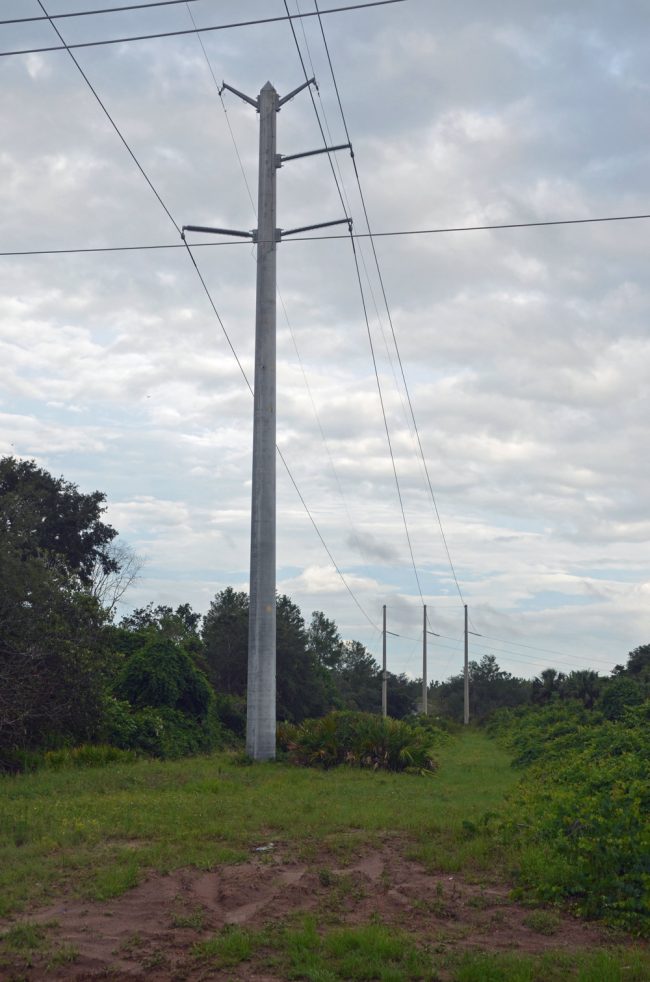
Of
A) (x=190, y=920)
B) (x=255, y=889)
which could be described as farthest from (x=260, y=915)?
(x=255, y=889)

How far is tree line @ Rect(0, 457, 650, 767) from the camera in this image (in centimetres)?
1927

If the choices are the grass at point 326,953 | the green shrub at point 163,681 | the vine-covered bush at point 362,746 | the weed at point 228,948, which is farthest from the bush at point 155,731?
the grass at point 326,953

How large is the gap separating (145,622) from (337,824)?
35.9m

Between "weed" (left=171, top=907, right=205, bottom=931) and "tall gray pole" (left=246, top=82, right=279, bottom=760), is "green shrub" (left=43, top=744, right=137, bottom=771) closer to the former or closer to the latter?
"tall gray pole" (left=246, top=82, right=279, bottom=760)

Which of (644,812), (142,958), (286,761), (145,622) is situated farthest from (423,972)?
(145,622)

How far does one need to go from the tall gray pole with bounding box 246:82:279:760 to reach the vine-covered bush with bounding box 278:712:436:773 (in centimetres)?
83

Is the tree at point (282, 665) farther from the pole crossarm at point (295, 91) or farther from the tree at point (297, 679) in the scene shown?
the pole crossarm at point (295, 91)

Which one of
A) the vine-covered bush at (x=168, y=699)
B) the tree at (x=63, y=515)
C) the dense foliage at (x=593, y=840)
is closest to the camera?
the dense foliage at (x=593, y=840)

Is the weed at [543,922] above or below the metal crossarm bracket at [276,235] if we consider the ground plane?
below

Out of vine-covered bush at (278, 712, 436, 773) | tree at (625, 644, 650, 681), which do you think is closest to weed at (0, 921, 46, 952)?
vine-covered bush at (278, 712, 436, 773)

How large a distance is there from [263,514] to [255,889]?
10339mm

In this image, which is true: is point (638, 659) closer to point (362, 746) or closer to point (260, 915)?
point (362, 746)

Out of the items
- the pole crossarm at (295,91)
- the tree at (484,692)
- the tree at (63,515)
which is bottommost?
the tree at (484,692)

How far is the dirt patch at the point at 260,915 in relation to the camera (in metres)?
6.76
